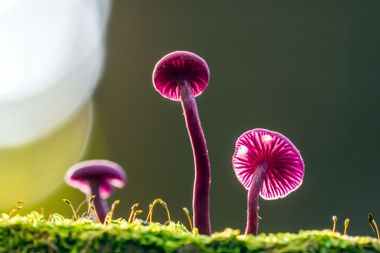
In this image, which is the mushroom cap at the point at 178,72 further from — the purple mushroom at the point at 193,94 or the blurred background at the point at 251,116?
the blurred background at the point at 251,116

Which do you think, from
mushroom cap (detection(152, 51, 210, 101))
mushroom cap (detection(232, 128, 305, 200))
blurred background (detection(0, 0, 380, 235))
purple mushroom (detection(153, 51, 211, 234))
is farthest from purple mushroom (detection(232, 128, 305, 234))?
blurred background (detection(0, 0, 380, 235))

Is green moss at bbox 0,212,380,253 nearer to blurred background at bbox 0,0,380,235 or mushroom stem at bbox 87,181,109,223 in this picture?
mushroom stem at bbox 87,181,109,223

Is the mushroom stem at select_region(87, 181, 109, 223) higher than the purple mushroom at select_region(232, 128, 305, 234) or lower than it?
lower

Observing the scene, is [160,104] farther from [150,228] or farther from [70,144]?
[150,228]

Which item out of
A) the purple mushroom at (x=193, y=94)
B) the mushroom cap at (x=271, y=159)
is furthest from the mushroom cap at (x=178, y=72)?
the mushroom cap at (x=271, y=159)

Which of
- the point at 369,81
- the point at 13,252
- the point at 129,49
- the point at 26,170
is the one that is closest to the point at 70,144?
the point at 26,170

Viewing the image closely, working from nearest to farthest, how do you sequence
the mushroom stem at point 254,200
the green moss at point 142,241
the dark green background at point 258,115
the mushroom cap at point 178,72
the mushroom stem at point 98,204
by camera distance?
the green moss at point 142,241, the mushroom stem at point 254,200, the mushroom cap at point 178,72, the mushroom stem at point 98,204, the dark green background at point 258,115
